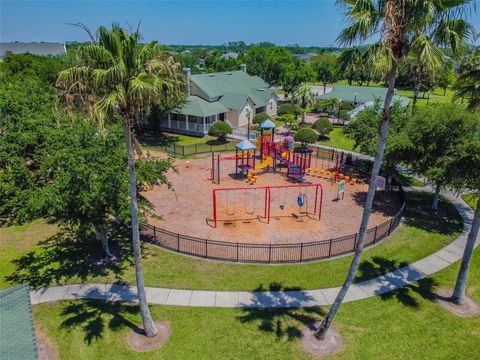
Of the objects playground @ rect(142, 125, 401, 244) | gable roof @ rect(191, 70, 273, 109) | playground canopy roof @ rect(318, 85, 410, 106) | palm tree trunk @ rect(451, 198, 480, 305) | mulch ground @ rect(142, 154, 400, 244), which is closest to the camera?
palm tree trunk @ rect(451, 198, 480, 305)

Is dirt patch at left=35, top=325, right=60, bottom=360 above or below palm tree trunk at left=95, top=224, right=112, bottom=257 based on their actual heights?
below

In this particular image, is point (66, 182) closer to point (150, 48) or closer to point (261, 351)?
point (150, 48)

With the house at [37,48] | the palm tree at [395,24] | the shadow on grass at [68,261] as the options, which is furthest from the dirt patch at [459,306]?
the house at [37,48]

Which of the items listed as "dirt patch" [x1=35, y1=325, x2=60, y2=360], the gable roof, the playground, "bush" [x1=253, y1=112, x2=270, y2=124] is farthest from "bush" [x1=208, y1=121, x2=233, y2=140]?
"dirt patch" [x1=35, y1=325, x2=60, y2=360]

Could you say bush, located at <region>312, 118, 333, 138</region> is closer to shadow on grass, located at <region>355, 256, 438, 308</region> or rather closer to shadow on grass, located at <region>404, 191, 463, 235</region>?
shadow on grass, located at <region>404, 191, 463, 235</region>

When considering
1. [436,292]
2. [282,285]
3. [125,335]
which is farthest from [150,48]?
[436,292]

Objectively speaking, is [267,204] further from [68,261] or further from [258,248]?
[68,261]

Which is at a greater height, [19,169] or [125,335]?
[19,169]
